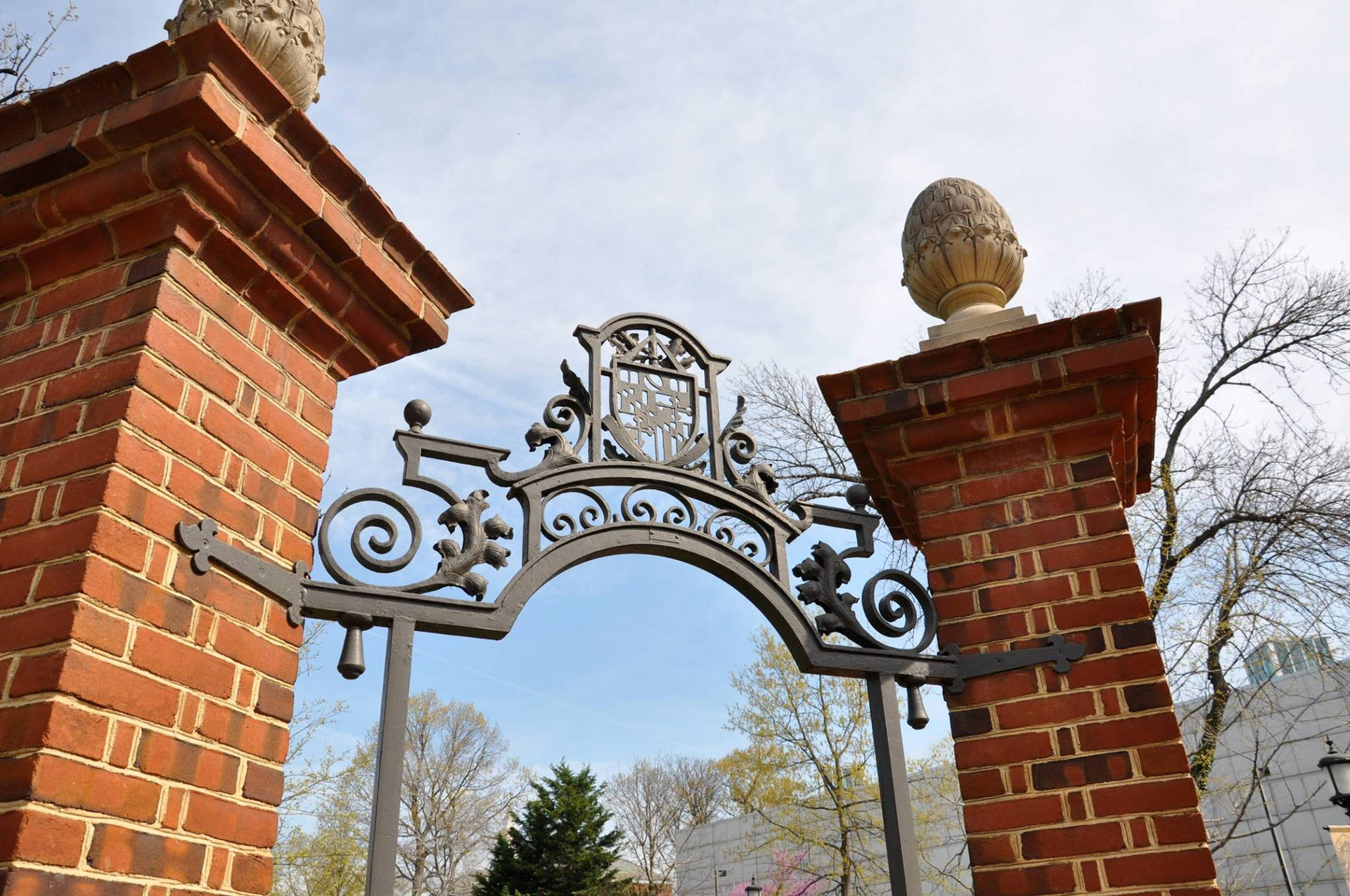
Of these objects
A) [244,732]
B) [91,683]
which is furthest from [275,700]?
[91,683]

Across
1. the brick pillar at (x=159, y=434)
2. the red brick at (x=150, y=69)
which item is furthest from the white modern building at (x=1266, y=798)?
the red brick at (x=150, y=69)

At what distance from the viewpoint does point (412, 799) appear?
26.6m

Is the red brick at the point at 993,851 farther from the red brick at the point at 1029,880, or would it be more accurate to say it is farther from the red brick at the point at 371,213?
the red brick at the point at 371,213

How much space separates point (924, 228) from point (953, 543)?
1.14 m

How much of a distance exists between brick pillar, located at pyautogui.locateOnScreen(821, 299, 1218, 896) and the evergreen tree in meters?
20.5

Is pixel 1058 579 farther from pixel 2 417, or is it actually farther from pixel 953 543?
pixel 2 417

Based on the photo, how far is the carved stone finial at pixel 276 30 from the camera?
252 cm

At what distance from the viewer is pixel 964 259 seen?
3.34 metres

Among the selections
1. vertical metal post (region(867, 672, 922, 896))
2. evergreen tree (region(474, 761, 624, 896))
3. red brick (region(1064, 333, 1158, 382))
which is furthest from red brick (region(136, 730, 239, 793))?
evergreen tree (region(474, 761, 624, 896))

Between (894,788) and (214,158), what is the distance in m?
2.45

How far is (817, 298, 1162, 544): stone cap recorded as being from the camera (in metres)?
2.92

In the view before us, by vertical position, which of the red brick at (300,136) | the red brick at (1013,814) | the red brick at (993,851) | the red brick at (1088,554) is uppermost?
the red brick at (300,136)

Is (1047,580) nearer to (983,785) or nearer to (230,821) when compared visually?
(983,785)

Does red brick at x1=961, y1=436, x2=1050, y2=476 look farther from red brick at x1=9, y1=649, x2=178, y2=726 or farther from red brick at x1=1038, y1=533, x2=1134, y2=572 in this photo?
red brick at x1=9, y1=649, x2=178, y2=726
